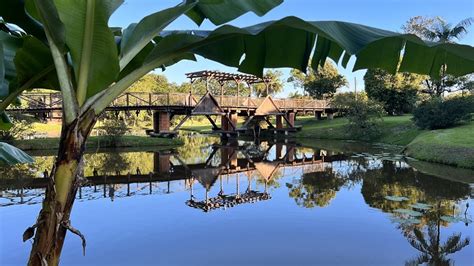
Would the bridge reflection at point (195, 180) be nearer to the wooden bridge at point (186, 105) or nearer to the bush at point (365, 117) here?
the wooden bridge at point (186, 105)

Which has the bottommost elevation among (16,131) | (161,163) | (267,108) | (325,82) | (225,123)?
(161,163)

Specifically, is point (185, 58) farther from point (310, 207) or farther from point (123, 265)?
point (310, 207)

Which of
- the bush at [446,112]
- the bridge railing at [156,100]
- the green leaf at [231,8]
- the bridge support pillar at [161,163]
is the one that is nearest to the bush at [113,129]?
the bridge railing at [156,100]

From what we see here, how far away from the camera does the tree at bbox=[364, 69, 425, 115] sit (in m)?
33.8

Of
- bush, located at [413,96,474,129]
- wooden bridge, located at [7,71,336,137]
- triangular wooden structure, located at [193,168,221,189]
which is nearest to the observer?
triangular wooden structure, located at [193,168,221,189]

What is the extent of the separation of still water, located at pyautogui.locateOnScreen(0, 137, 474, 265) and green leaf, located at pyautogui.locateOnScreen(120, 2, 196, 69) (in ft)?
14.0

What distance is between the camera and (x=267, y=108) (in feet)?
109

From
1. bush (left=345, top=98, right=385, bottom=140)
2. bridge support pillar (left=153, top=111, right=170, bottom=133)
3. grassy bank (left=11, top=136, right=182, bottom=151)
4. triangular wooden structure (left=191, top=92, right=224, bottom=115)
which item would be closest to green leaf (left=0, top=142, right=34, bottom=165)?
grassy bank (left=11, top=136, right=182, bottom=151)

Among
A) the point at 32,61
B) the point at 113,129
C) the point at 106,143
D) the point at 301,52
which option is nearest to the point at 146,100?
the point at 113,129

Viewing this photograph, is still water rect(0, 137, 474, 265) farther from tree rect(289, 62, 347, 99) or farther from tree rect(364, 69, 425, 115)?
tree rect(289, 62, 347, 99)

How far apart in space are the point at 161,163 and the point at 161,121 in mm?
11004

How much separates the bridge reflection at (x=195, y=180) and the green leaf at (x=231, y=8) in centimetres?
678

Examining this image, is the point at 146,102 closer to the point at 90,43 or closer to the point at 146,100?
the point at 146,100

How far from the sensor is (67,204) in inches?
74.8
